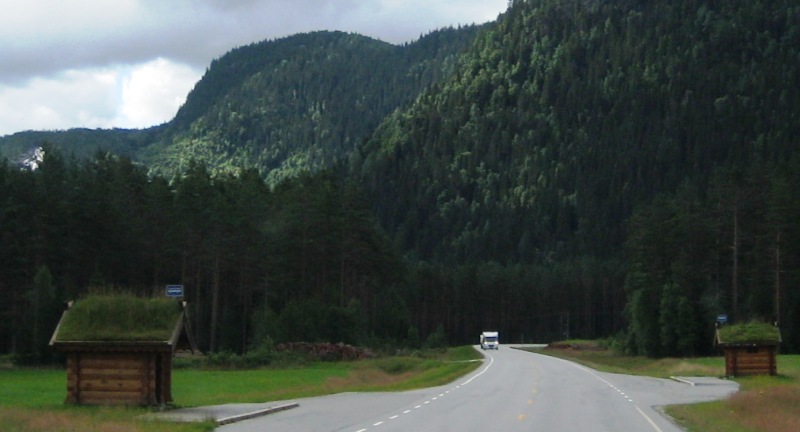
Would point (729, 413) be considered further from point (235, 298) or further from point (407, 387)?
point (235, 298)

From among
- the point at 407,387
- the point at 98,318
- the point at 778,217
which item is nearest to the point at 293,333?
the point at 407,387

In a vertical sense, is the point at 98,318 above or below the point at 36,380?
above

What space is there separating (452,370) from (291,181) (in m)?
48.4

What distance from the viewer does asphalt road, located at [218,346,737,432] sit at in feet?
98.3

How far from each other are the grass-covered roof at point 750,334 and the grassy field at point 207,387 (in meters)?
14.7

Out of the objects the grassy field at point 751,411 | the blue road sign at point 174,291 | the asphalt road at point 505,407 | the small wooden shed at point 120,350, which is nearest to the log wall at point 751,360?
the grassy field at point 751,411

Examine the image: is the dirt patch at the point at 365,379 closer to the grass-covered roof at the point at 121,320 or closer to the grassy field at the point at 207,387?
the grassy field at the point at 207,387

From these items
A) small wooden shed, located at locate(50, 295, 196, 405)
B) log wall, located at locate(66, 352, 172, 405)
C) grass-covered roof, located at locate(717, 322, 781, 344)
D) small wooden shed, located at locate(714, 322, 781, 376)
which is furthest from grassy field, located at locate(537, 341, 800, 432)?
log wall, located at locate(66, 352, 172, 405)

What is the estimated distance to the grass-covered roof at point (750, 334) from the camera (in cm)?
6097

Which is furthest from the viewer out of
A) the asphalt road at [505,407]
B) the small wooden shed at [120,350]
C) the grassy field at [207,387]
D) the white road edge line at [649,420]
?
the small wooden shed at [120,350]

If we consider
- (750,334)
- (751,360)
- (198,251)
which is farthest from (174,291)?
(198,251)

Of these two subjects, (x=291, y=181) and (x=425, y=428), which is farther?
(x=291, y=181)

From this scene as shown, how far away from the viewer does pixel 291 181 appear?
11569cm

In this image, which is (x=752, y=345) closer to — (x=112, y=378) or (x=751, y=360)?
(x=751, y=360)
